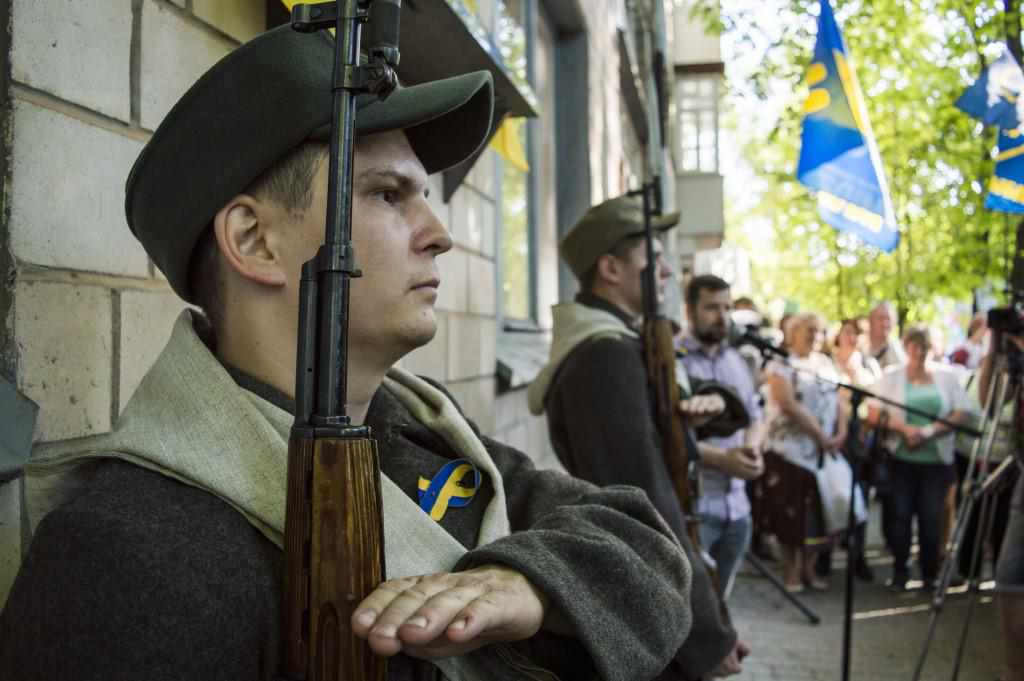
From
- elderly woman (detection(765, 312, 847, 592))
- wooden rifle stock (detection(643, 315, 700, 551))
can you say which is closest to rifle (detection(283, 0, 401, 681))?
wooden rifle stock (detection(643, 315, 700, 551))

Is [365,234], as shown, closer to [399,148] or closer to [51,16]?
[399,148]

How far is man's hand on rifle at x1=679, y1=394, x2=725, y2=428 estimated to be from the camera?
3.58 metres

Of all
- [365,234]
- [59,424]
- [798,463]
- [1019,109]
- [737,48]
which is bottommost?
[798,463]

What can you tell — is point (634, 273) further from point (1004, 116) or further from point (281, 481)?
point (1004, 116)

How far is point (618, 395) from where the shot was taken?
3.37 metres

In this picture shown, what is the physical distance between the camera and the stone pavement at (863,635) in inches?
219

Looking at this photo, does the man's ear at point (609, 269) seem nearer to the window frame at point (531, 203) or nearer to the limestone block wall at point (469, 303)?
the limestone block wall at point (469, 303)

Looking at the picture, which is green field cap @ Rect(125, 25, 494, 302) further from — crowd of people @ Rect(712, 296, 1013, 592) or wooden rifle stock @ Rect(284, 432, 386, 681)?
crowd of people @ Rect(712, 296, 1013, 592)

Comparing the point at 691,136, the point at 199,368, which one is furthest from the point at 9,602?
the point at 691,136

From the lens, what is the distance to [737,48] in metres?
9.74

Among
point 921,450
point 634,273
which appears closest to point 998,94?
point 921,450

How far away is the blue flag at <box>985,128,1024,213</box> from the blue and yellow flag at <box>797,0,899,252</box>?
0.65 meters

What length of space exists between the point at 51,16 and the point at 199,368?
733 millimetres

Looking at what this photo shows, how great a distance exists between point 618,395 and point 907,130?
45.3 ft
